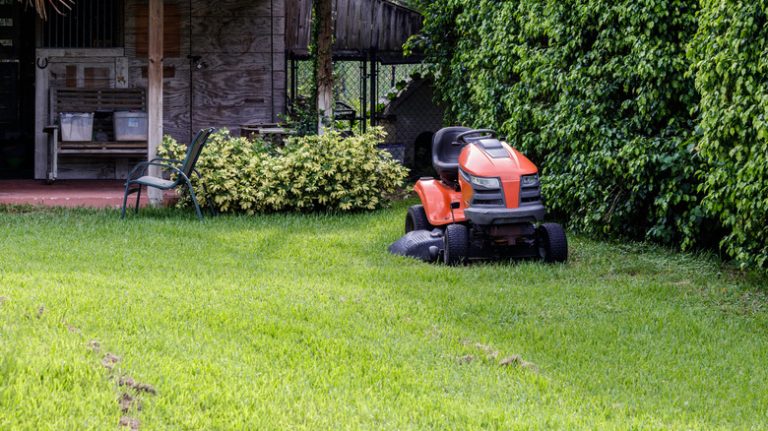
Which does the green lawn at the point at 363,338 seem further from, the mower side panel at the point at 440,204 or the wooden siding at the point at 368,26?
the wooden siding at the point at 368,26

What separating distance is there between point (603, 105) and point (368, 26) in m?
7.62

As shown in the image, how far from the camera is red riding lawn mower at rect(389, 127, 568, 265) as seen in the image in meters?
8.60

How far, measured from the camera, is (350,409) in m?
4.91

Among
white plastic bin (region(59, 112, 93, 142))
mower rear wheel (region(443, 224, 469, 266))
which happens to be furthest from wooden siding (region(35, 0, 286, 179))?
mower rear wheel (region(443, 224, 469, 266))

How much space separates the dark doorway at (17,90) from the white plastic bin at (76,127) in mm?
1414

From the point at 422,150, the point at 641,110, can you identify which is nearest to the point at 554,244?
the point at 641,110

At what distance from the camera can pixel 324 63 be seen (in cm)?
1350

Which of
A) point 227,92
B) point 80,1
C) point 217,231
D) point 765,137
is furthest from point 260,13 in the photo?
point 765,137

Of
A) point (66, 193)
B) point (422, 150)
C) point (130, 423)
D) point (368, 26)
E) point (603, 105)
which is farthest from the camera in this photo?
point (422, 150)

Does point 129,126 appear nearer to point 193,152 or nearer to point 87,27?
point 87,27

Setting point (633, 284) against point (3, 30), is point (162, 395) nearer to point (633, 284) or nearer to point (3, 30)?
point (633, 284)

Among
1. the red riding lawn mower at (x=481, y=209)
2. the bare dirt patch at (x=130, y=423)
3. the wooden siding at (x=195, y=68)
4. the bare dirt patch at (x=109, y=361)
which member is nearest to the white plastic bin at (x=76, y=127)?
the wooden siding at (x=195, y=68)

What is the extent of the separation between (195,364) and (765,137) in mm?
4356

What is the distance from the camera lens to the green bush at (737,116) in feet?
24.7
